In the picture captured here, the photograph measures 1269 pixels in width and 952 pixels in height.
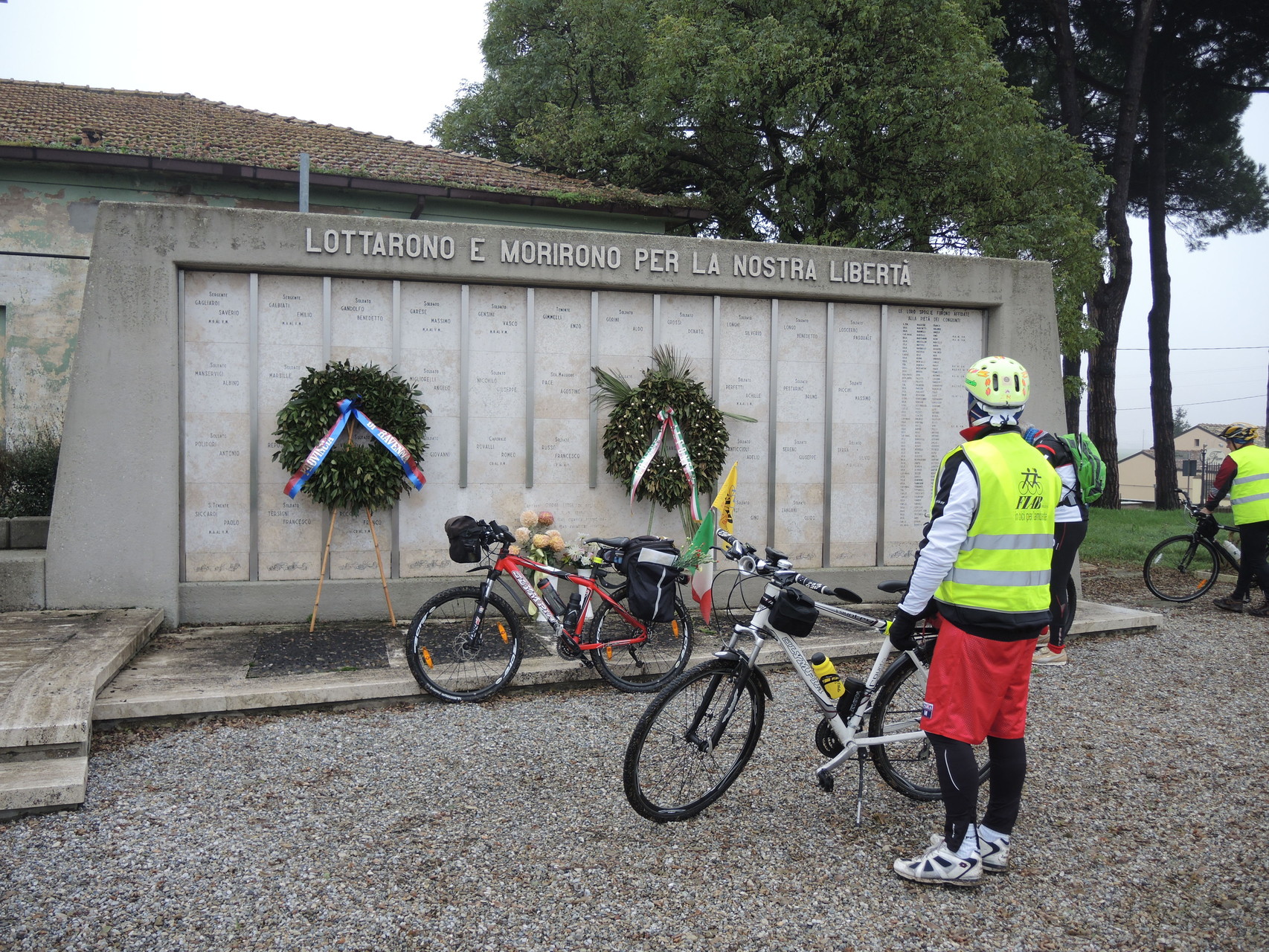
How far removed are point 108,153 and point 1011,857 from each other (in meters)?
A: 12.8

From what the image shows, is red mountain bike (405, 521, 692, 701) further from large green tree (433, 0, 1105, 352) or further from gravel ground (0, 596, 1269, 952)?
large green tree (433, 0, 1105, 352)

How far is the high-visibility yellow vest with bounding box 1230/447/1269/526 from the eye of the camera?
27.8 feet

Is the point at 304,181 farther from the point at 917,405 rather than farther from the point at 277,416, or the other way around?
the point at 917,405

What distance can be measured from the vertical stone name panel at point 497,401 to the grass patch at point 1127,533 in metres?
8.38

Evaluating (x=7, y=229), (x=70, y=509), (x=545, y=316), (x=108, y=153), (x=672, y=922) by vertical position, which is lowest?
(x=672, y=922)

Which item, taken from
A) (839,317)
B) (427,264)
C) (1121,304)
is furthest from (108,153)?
(1121,304)

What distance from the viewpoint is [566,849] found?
145 inches

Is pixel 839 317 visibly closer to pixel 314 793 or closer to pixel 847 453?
pixel 847 453

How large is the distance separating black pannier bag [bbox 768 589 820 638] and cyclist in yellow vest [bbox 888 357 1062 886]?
0.47 meters

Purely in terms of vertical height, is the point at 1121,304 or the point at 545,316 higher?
the point at 1121,304

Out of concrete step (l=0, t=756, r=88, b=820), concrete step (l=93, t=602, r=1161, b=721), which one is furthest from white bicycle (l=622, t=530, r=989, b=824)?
concrete step (l=0, t=756, r=88, b=820)

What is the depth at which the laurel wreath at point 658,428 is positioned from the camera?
7.79 meters

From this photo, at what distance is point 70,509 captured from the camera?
22.3 ft

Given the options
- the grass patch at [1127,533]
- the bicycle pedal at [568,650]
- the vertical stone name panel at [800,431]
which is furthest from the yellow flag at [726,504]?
the grass patch at [1127,533]
